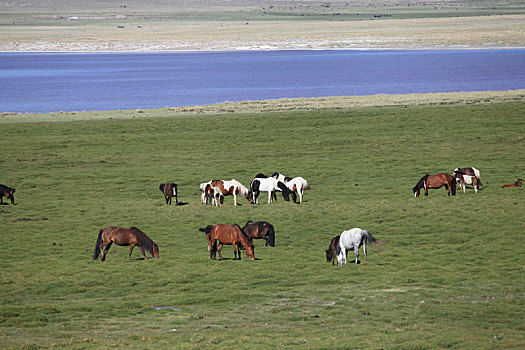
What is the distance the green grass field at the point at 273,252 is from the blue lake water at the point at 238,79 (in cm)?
4036

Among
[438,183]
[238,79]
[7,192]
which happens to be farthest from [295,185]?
[238,79]

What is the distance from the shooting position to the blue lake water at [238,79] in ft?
290

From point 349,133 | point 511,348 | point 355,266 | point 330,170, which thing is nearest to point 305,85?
point 349,133

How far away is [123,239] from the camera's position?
20.7m

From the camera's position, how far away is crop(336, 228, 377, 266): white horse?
62.5 feet

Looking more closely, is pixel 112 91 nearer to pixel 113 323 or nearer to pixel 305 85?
pixel 305 85

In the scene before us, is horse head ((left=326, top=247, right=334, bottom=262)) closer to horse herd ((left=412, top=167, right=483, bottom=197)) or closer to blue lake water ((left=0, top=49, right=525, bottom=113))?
horse herd ((left=412, top=167, right=483, bottom=197))

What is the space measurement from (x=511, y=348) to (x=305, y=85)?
300ft

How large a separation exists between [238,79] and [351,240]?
327 ft

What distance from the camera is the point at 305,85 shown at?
10281cm

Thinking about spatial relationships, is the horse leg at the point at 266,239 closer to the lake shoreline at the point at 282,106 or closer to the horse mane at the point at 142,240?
the horse mane at the point at 142,240

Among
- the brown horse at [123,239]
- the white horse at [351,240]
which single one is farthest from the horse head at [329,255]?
the brown horse at [123,239]

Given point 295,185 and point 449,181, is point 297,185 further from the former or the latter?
point 449,181

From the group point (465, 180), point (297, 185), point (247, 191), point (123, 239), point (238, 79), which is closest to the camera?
point (123, 239)
